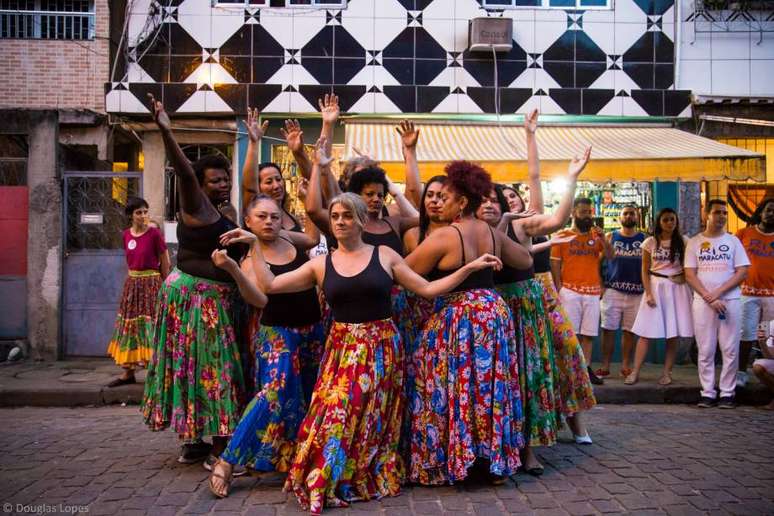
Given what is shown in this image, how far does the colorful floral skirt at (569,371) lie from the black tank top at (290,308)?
1867mm

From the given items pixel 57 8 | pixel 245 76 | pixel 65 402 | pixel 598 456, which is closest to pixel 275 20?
pixel 245 76

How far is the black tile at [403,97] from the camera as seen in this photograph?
33.1ft

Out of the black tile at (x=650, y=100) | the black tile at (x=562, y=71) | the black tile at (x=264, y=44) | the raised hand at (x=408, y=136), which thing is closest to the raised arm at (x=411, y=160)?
the raised hand at (x=408, y=136)

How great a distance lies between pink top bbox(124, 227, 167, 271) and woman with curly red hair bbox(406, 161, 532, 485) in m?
4.44

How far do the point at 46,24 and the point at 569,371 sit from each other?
29.4 ft

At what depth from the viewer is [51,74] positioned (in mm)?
10234

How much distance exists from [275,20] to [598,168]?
16.0 ft

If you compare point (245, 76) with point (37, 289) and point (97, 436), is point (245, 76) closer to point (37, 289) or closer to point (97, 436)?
point (37, 289)

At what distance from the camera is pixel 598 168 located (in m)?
8.58

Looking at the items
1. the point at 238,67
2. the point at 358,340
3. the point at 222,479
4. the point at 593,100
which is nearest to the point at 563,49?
the point at 593,100

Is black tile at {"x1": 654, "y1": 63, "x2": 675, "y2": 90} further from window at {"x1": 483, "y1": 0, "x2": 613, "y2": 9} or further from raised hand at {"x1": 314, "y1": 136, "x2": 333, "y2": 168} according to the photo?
raised hand at {"x1": 314, "y1": 136, "x2": 333, "y2": 168}

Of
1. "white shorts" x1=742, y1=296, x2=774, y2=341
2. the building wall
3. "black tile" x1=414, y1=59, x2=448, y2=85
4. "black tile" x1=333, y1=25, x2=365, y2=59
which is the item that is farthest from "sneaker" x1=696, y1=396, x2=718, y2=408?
the building wall

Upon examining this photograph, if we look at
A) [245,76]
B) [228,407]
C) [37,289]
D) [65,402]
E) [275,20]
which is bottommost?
[65,402]

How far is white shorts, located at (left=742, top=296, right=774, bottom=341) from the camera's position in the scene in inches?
323
